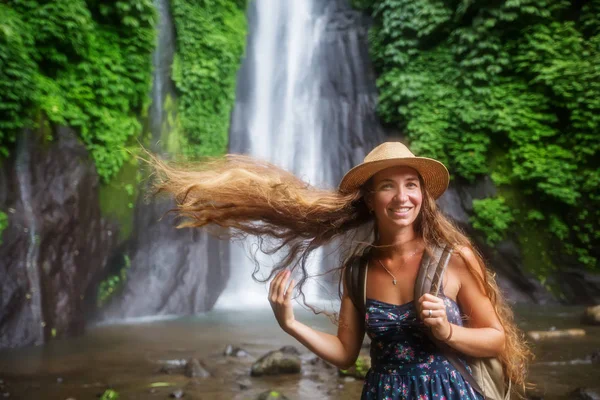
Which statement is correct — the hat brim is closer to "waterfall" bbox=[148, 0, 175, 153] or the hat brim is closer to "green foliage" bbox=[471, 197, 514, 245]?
"waterfall" bbox=[148, 0, 175, 153]

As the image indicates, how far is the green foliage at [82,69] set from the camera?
7.58 m

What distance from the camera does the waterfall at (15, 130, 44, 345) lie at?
7570 millimetres

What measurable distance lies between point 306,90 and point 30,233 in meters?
9.48

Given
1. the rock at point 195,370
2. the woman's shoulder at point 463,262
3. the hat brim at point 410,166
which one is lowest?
the rock at point 195,370

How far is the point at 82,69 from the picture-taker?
923 centimetres

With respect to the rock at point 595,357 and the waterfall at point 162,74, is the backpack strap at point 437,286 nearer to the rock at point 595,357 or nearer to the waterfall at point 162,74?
the rock at point 595,357

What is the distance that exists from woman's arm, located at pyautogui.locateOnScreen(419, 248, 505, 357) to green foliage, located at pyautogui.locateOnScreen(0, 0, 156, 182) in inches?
279

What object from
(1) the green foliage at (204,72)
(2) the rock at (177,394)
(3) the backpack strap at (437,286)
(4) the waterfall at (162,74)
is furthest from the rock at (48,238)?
(3) the backpack strap at (437,286)

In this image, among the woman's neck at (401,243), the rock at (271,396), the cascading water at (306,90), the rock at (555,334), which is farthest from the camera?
the cascading water at (306,90)

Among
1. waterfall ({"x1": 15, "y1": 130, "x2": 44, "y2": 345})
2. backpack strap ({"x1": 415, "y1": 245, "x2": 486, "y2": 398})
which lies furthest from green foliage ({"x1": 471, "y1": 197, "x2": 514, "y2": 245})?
backpack strap ({"x1": 415, "y1": 245, "x2": 486, "y2": 398})

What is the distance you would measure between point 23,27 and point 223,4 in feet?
20.1

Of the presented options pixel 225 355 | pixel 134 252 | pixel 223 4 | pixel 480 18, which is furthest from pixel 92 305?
pixel 480 18

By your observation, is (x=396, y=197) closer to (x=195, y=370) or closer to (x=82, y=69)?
(x=195, y=370)

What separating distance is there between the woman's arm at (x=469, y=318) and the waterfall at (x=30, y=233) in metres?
6.94
